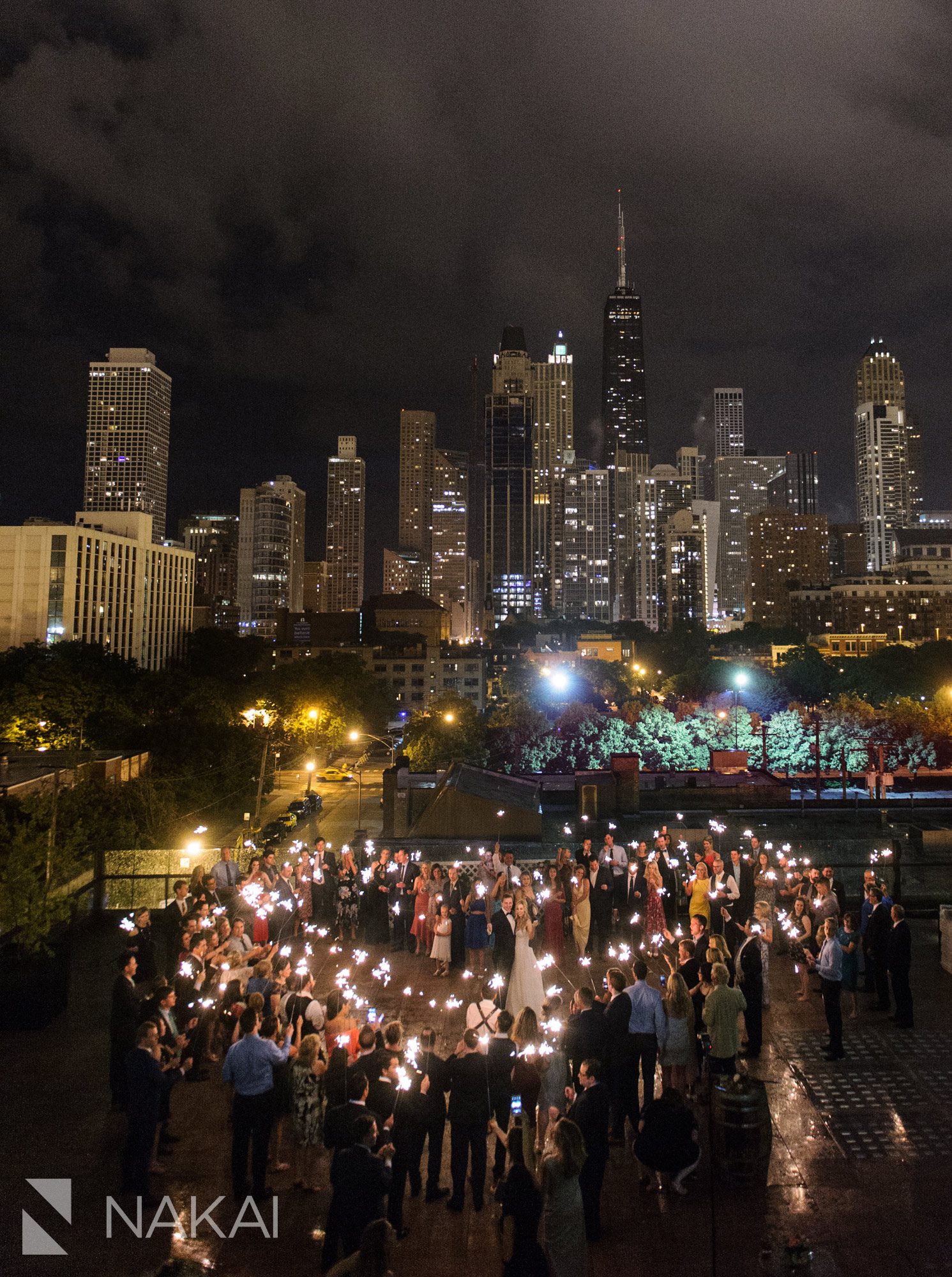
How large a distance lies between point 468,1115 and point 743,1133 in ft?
7.51

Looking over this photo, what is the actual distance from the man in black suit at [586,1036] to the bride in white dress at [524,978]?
1.76m

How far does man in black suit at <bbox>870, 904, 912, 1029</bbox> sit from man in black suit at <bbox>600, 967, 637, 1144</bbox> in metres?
4.07

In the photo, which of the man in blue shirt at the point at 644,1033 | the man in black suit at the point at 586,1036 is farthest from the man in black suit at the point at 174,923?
the man in blue shirt at the point at 644,1033

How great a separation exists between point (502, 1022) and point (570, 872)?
245 inches

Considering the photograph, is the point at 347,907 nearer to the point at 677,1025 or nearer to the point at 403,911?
the point at 403,911

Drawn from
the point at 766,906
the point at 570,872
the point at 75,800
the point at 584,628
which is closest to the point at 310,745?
the point at 75,800

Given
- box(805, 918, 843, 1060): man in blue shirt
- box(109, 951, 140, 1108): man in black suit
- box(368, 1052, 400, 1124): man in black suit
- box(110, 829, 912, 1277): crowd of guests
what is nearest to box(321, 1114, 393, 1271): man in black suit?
box(110, 829, 912, 1277): crowd of guests

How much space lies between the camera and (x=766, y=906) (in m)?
9.70

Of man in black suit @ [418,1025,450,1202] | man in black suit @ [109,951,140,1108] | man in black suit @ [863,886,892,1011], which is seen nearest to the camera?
man in black suit @ [418,1025,450,1202]

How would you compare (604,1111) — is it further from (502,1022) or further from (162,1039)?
(162,1039)

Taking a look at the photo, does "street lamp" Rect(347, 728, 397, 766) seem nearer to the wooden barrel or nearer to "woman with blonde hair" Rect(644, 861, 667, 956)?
"woman with blonde hair" Rect(644, 861, 667, 956)

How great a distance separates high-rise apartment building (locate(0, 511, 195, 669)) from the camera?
8669 cm

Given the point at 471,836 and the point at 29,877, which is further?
the point at 471,836

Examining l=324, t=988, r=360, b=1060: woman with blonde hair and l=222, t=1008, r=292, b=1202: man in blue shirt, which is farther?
l=324, t=988, r=360, b=1060: woman with blonde hair
